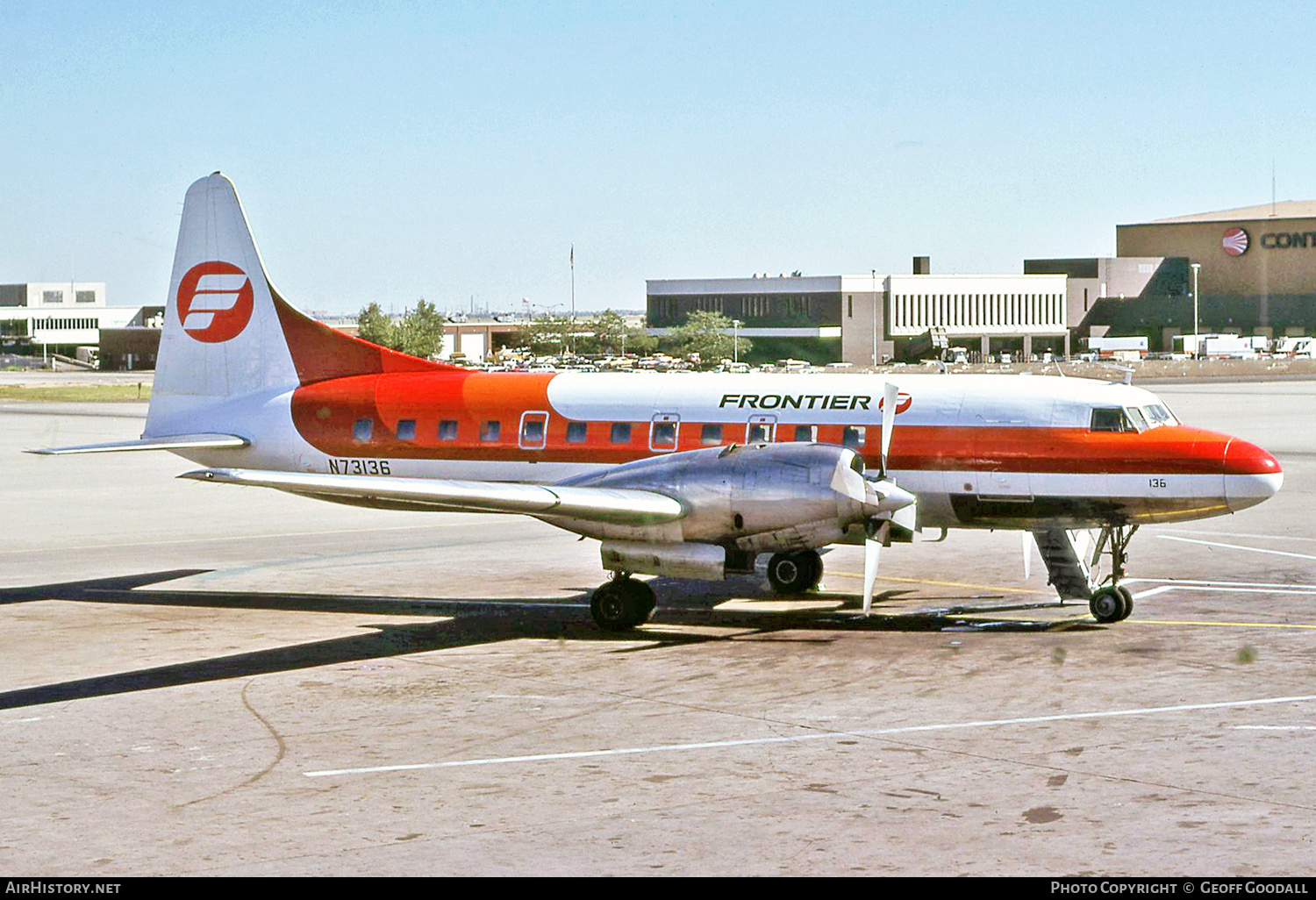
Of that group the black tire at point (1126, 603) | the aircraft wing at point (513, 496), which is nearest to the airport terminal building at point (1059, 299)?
the black tire at point (1126, 603)

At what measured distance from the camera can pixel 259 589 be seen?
93.8 ft

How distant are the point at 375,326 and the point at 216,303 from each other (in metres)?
144

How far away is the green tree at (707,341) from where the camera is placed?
524 feet

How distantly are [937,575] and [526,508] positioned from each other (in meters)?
10.2

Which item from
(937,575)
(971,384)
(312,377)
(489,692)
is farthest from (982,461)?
(312,377)

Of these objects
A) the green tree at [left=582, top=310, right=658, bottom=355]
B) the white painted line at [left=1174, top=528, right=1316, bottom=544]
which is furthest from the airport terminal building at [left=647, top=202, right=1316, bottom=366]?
the white painted line at [left=1174, top=528, right=1316, bottom=544]

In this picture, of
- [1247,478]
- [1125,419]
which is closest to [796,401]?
[1125,419]

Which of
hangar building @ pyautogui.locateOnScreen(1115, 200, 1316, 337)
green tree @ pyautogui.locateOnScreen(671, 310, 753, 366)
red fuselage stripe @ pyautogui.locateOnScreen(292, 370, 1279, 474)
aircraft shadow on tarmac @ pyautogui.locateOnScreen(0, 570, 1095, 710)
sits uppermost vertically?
hangar building @ pyautogui.locateOnScreen(1115, 200, 1316, 337)

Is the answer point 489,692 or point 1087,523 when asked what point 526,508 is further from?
point 1087,523

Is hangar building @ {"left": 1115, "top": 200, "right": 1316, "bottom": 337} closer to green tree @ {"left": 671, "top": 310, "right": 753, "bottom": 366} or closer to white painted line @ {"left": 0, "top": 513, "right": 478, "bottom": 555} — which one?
green tree @ {"left": 671, "top": 310, "right": 753, "bottom": 366}

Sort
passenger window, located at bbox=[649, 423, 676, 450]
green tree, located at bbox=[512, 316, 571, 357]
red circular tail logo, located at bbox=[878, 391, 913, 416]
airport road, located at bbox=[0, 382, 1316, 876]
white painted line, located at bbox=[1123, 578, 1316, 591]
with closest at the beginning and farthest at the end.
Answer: airport road, located at bbox=[0, 382, 1316, 876], red circular tail logo, located at bbox=[878, 391, 913, 416], passenger window, located at bbox=[649, 423, 676, 450], white painted line, located at bbox=[1123, 578, 1316, 591], green tree, located at bbox=[512, 316, 571, 357]

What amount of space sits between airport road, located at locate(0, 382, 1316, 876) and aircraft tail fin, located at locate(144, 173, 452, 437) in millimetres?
3615

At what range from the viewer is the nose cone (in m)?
23.6

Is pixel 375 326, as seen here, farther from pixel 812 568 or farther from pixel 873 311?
pixel 812 568
